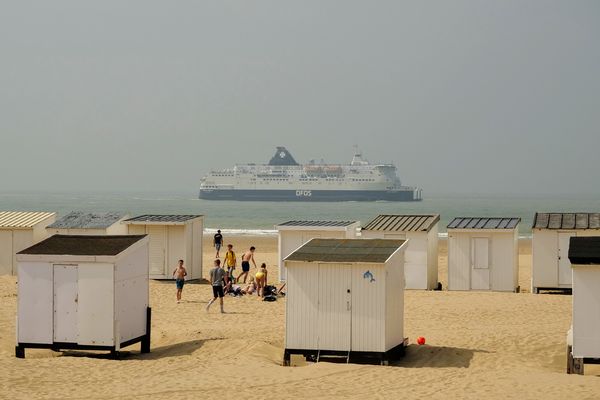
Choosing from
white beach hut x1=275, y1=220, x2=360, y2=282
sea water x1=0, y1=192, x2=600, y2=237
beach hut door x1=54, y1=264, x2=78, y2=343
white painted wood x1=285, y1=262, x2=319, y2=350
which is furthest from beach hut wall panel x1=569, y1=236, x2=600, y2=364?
sea water x1=0, y1=192, x2=600, y2=237

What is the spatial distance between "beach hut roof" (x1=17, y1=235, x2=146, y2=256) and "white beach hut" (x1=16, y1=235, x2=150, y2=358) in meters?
0.01

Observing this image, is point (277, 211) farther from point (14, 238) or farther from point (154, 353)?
point (154, 353)

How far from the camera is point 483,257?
81.8ft

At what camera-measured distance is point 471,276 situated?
24.9 meters

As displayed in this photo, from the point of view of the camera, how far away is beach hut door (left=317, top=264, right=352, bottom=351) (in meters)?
14.3

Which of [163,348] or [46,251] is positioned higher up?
[46,251]

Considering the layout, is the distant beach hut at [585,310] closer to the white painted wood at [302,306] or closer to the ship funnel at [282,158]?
the white painted wood at [302,306]

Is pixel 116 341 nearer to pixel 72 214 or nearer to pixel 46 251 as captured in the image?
pixel 46 251

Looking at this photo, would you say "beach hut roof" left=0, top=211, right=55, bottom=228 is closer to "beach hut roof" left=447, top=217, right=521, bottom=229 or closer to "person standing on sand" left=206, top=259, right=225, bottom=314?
"person standing on sand" left=206, top=259, right=225, bottom=314

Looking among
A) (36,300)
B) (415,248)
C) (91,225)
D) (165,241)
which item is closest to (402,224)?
(415,248)

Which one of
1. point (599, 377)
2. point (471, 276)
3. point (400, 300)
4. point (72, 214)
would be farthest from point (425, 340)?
point (72, 214)

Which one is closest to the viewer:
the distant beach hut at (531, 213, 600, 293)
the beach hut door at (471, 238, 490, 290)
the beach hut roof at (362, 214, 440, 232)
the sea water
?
the distant beach hut at (531, 213, 600, 293)

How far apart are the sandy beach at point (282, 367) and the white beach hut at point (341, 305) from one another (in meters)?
0.40

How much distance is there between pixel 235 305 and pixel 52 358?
6987mm
